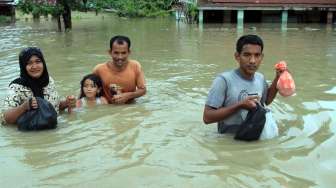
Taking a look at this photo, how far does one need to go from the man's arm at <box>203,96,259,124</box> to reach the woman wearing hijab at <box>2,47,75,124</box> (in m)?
1.91

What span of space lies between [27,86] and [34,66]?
294 mm

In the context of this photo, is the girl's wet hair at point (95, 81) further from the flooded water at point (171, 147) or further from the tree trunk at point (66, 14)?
the tree trunk at point (66, 14)

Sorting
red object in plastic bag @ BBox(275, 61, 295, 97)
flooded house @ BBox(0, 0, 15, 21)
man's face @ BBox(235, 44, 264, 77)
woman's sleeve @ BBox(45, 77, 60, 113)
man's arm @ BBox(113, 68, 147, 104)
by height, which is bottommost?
man's arm @ BBox(113, 68, 147, 104)

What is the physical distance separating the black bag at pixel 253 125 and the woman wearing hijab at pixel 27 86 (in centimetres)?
220

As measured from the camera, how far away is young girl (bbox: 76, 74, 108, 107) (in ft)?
22.6

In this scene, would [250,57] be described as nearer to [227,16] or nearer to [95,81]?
[95,81]

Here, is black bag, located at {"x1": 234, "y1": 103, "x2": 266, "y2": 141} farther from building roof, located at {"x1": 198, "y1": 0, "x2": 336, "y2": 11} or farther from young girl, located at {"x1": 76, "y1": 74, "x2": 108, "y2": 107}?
building roof, located at {"x1": 198, "y1": 0, "x2": 336, "y2": 11}

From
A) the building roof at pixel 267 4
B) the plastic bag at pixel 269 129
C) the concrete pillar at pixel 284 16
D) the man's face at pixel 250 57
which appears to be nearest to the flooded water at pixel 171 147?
the plastic bag at pixel 269 129

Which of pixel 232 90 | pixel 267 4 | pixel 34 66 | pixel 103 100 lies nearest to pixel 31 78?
pixel 34 66

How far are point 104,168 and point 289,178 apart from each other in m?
1.54

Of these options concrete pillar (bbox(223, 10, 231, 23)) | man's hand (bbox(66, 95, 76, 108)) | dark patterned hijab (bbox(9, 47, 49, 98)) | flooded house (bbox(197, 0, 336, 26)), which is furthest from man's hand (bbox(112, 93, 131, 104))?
concrete pillar (bbox(223, 10, 231, 23))

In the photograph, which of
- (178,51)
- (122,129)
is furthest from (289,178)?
(178,51)

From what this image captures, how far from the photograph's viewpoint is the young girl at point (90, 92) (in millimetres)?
6875

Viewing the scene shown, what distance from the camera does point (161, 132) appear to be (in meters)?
5.67
